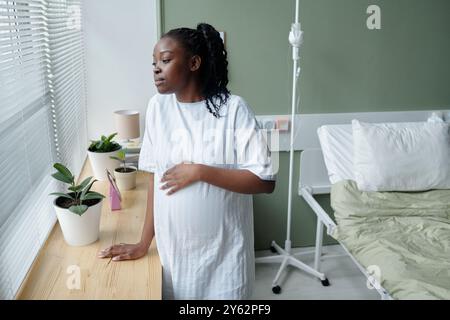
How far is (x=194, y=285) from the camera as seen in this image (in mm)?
1247

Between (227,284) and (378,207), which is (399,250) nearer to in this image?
(378,207)

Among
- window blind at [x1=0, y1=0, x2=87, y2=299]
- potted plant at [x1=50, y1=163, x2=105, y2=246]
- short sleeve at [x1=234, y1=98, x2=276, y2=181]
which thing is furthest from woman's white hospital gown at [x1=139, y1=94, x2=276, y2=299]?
window blind at [x1=0, y1=0, x2=87, y2=299]

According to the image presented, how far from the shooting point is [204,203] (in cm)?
117

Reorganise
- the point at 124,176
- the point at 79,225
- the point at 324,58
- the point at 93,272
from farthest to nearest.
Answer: the point at 324,58, the point at 124,176, the point at 79,225, the point at 93,272

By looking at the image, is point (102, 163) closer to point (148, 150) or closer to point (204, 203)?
point (148, 150)

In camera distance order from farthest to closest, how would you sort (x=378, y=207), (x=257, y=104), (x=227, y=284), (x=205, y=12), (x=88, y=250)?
(x=257, y=104), (x=205, y=12), (x=378, y=207), (x=88, y=250), (x=227, y=284)

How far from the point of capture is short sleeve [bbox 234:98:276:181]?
1134mm

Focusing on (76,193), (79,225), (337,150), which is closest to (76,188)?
(76,193)

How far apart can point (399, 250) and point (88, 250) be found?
1.33 meters

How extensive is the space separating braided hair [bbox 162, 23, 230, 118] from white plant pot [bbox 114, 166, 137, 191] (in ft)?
2.84

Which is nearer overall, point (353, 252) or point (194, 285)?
point (194, 285)

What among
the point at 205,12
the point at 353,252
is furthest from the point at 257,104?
the point at 353,252

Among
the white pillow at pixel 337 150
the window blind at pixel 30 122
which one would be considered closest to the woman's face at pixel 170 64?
the window blind at pixel 30 122

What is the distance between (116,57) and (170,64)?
1.38 meters
